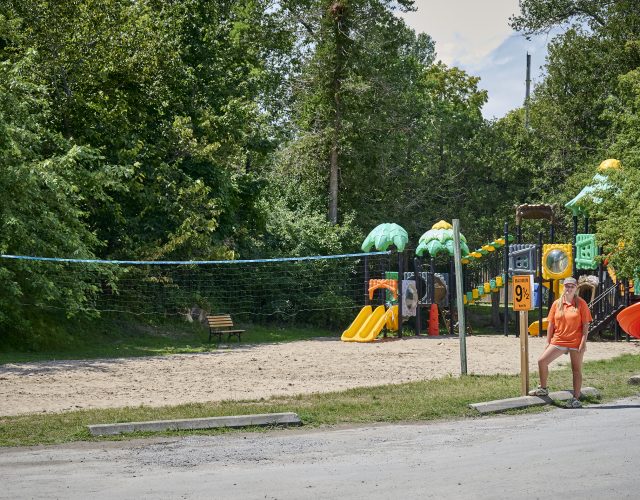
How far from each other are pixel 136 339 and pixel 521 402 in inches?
700

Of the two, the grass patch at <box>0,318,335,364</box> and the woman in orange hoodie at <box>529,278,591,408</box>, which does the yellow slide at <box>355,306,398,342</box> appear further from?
the woman in orange hoodie at <box>529,278,591,408</box>

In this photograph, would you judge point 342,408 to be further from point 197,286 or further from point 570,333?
point 197,286

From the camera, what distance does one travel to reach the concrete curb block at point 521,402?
14.4m

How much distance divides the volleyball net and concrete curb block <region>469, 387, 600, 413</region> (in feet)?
37.6

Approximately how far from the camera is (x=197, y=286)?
3525cm

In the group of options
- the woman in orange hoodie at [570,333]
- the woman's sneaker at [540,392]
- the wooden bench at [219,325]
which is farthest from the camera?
the wooden bench at [219,325]

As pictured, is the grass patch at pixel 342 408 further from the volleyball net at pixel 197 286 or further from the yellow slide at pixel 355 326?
the yellow slide at pixel 355 326

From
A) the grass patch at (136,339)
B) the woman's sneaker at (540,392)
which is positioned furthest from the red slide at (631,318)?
the grass patch at (136,339)

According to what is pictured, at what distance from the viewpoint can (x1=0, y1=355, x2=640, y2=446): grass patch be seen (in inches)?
504

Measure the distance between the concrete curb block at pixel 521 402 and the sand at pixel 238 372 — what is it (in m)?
3.60

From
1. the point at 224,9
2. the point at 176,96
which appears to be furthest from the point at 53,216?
the point at 224,9

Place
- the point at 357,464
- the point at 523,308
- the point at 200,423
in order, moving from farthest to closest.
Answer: the point at 523,308
the point at 200,423
the point at 357,464

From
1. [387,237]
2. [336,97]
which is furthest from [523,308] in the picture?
[336,97]

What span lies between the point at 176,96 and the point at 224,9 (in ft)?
38.4
